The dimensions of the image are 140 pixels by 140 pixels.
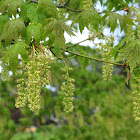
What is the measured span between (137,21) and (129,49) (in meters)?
0.56

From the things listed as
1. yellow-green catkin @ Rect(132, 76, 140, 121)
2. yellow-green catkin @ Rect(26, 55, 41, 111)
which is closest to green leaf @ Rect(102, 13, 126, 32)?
yellow-green catkin @ Rect(132, 76, 140, 121)

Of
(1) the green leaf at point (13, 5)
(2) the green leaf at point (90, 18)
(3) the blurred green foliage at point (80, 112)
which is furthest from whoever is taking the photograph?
(3) the blurred green foliage at point (80, 112)

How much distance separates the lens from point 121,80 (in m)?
4.71

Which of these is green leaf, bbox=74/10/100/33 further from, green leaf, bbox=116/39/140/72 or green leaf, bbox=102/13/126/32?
green leaf, bbox=116/39/140/72

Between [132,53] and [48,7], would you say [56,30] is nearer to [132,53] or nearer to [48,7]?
[48,7]

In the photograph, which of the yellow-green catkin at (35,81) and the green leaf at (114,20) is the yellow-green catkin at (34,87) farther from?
the green leaf at (114,20)

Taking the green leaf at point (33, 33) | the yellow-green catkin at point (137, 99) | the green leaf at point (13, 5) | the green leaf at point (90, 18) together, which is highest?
the green leaf at point (13, 5)

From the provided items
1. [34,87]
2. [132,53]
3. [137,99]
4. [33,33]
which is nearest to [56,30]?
[33,33]

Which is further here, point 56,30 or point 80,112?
point 80,112

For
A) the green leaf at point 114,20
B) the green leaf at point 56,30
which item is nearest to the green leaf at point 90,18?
the green leaf at point 114,20

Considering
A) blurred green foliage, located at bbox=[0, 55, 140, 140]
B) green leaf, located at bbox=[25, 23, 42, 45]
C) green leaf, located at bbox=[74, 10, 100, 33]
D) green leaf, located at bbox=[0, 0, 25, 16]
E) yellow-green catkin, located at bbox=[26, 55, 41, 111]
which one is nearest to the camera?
yellow-green catkin, located at bbox=[26, 55, 41, 111]

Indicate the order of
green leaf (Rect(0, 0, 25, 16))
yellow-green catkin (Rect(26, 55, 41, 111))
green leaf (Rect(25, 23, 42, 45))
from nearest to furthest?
yellow-green catkin (Rect(26, 55, 41, 111)) < green leaf (Rect(25, 23, 42, 45)) < green leaf (Rect(0, 0, 25, 16))

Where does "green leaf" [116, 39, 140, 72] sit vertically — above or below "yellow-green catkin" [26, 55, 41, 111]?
above

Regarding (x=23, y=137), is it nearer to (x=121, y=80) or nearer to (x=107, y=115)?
(x=107, y=115)
